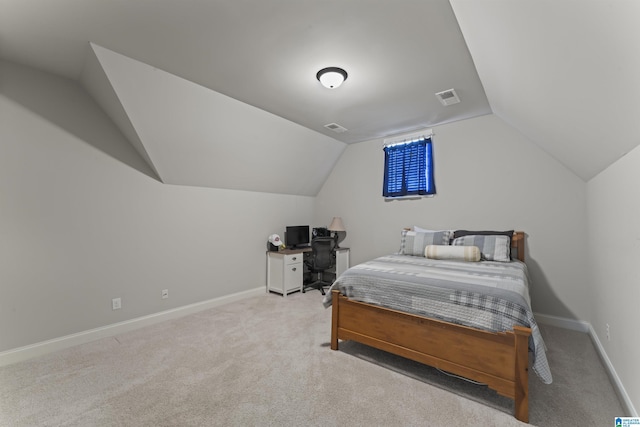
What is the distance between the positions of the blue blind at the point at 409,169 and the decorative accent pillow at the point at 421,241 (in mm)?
684

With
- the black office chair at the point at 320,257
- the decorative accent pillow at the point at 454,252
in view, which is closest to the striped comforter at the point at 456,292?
the decorative accent pillow at the point at 454,252

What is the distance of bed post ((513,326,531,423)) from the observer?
5.29ft

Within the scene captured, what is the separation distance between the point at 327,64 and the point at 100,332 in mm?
3234

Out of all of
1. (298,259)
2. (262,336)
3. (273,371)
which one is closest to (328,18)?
(273,371)

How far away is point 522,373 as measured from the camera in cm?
164

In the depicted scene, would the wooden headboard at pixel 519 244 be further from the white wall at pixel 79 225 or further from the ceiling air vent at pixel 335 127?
the white wall at pixel 79 225

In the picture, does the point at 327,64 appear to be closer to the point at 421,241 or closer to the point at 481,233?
the point at 421,241

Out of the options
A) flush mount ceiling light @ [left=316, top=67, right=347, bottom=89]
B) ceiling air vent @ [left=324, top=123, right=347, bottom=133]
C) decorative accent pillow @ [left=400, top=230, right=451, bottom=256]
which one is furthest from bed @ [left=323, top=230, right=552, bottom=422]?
ceiling air vent @ [left=324, top=123, right=347, bottom=133]

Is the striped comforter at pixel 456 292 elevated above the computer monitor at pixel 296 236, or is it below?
below

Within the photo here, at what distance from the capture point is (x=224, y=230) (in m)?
3.78

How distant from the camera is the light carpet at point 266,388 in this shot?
1621 mm

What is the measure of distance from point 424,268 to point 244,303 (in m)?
2.43

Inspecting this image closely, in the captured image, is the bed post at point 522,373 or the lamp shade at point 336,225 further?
the lamp shade at point 336,225

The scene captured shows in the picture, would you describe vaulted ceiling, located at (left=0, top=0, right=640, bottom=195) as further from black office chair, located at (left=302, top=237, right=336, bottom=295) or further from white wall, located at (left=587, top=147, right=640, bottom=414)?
black office chair, located at (left=302, top=237, right=336, bottom=295)
